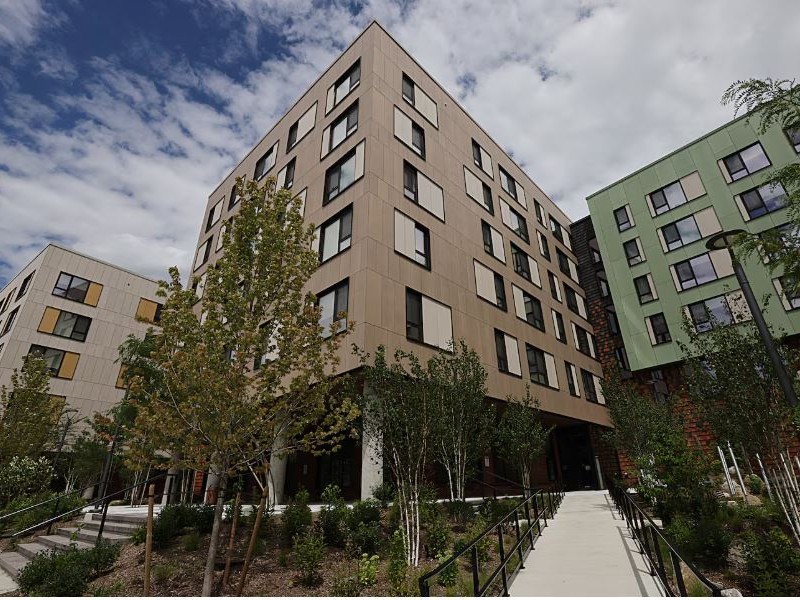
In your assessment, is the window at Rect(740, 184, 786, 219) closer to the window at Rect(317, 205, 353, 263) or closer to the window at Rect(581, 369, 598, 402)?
the window at Rect(581, 369, 598, 402)

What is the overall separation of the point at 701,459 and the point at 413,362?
26.9ft

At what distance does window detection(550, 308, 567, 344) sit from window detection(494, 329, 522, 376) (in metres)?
6.56

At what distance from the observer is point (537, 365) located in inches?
934

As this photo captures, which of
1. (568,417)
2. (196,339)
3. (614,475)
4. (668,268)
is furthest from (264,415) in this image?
(668,268)

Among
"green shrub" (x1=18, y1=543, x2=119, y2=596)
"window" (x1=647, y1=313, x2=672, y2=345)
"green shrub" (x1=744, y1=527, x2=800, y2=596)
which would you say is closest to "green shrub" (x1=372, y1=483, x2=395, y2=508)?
"green shrub" (x1=18, y1=543, x2=119, y2=596)

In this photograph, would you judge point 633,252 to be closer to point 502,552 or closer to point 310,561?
point 502,552

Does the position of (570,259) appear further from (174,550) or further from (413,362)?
(174,550)

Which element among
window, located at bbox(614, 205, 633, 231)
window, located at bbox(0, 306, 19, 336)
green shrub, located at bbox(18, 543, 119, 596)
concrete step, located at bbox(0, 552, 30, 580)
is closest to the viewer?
green shrub, located at bbox(18, 543, 119, 596)

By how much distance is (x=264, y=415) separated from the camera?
316 inches

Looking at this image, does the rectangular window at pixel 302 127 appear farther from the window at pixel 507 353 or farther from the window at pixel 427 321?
the window at pixel 507 353

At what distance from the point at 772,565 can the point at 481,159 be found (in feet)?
80.1

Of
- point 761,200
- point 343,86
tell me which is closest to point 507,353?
point 343,86

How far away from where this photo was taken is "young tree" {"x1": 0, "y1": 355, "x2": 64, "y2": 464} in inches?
707

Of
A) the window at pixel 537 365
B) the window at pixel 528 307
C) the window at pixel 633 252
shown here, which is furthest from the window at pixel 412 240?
the window at pixel 633 252
